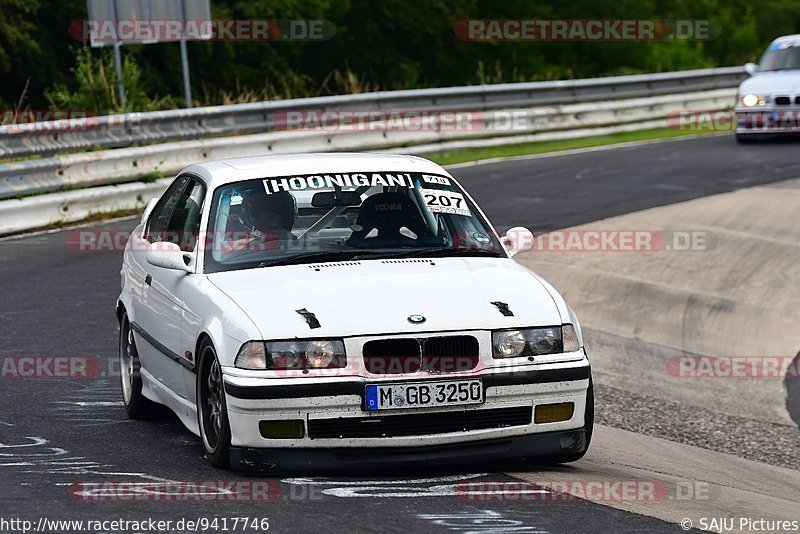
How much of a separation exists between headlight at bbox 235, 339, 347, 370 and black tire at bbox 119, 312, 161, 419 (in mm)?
1976

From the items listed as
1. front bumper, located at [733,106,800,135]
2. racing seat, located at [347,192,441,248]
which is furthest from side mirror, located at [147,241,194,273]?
front bumper, located at [733,106,800,135]

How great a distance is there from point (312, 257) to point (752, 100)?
16255 millimetres

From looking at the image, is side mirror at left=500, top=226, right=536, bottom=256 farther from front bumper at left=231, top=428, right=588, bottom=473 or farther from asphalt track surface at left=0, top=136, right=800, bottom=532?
front bumper at left=231, top=428, right=588, bottom=473

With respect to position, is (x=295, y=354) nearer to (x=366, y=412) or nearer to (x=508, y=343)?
(x=366, y=412)

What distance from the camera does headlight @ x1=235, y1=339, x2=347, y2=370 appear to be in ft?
20.9

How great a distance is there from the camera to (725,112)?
27.3 meters

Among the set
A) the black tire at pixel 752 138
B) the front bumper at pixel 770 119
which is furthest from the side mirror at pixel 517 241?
the black tire at pixel 752 138

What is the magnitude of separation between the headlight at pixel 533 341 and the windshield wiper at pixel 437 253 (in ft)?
3.26

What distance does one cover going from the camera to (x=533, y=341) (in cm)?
655

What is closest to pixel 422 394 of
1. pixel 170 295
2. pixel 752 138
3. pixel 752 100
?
pixel 170 295

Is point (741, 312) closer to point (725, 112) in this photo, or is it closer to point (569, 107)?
point (569, 107)

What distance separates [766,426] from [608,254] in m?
4.22

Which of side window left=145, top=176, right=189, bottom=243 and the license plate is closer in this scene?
the license plate

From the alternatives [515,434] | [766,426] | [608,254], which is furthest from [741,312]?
[515,434]
